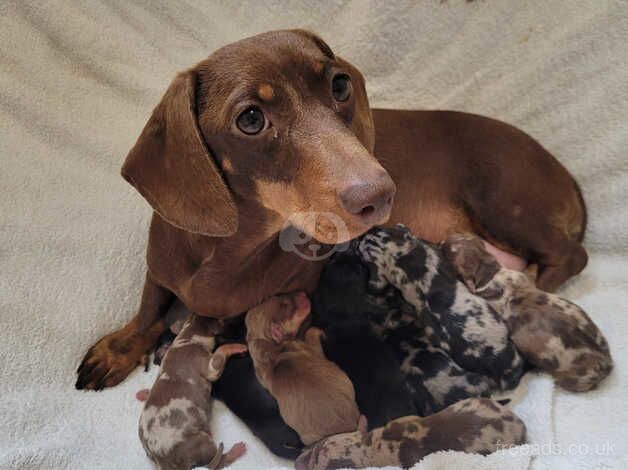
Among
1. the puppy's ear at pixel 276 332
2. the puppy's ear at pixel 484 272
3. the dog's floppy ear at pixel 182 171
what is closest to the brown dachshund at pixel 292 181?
the dog's floppy ear at pixel 182 171

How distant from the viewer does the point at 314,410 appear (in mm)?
1832

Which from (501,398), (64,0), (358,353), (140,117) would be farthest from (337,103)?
(64,0)

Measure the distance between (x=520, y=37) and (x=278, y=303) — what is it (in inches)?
64.2

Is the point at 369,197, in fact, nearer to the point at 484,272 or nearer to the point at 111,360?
the point at 484,272

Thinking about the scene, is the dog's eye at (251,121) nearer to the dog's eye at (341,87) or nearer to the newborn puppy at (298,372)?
the dog's eye at (341,87)

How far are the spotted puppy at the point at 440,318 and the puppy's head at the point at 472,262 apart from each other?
5 centimetres

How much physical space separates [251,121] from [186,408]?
961mm

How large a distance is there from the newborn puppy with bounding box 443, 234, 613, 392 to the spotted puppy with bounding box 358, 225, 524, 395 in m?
0.06

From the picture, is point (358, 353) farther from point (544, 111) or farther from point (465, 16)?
point (465, 16)

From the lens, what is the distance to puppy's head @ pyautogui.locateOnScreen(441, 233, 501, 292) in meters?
2.21

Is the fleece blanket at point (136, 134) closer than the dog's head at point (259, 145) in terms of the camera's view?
No

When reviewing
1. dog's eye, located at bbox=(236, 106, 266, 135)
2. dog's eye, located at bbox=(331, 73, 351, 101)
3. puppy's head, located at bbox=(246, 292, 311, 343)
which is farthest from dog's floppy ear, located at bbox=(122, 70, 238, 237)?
puppy's head, located at bbox=(246, 292, 311, 343)

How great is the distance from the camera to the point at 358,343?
2.05 meters

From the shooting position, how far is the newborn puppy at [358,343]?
192cm
